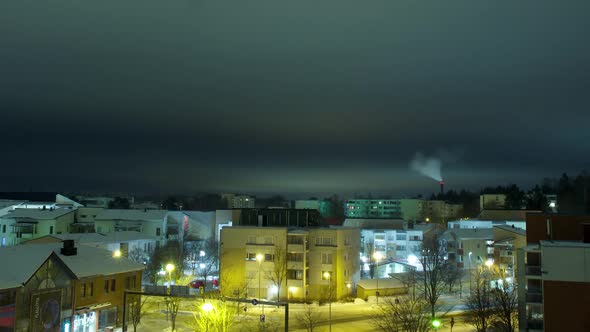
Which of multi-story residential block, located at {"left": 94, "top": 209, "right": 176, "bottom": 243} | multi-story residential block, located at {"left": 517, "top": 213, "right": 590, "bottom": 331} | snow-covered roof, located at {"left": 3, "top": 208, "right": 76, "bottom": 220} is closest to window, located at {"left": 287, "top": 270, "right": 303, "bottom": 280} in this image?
multi-story residential block, located at {"left": 517, "top": 213, "right": 590, "bottom": 331}

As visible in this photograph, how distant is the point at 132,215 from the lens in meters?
71.6

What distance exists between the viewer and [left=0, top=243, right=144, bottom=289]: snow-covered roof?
85.6 feet

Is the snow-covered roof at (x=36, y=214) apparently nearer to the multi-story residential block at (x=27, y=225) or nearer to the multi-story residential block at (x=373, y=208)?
the multi-story residential block at (x=27, y=225)

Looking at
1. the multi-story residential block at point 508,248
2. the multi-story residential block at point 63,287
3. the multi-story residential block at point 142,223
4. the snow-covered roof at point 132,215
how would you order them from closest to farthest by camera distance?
1. the multi-story residential block at point 63,287
2. the multi-story residential block at point 508,248
3. the multi-story residential block at point 142,223
4. the snow-covered roof at point 132,215

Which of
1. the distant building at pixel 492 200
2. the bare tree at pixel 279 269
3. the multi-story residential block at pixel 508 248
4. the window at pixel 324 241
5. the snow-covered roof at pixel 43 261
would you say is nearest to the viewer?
the snow-covered roof at pixel 43 261

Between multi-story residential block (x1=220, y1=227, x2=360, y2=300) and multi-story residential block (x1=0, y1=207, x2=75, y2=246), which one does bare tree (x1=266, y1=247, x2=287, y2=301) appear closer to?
multi-story residential block (x1=220, y1=227, x2=360, y2=300)

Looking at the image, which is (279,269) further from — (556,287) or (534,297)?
(556,287)

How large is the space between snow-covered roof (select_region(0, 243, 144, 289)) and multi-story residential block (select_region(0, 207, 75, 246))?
3979 cm

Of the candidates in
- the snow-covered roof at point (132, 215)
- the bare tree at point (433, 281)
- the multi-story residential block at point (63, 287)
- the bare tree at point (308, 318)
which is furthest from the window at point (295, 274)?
the snow-covered roof at point (132, 215)

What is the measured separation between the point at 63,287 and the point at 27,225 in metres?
46.8

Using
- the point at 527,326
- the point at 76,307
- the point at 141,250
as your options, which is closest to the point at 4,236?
the point at 141,250

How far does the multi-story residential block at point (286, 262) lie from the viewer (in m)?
47.6

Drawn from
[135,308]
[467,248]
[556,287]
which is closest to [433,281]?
[556,287]

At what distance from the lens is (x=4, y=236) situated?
69.9 metres
